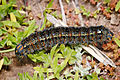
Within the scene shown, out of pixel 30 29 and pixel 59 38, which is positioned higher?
pixel 30 29

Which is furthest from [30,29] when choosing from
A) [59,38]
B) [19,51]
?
[59,38]

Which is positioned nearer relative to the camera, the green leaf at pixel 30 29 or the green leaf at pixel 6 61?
the green leaf at pixel 6 61

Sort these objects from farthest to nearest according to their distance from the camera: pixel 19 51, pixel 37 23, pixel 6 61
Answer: pixel 37 23
pixel 6 61
pixel 19 51

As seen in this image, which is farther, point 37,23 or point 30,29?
point 37,23

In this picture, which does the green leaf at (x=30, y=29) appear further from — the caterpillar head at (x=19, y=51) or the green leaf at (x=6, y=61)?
the green leaf at (x=6, y=61)

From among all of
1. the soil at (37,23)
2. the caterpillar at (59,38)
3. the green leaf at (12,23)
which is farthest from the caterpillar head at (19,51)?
the green leaf at (12,23)

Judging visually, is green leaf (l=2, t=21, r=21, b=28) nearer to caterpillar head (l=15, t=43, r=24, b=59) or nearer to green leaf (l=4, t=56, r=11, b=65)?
caterpillar head (l=15, t=43, r=24, b=59)

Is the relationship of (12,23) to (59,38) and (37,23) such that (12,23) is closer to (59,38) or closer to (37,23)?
(37,23)

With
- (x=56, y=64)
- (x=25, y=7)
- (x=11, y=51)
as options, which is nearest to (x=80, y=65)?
(x=56, y=64)

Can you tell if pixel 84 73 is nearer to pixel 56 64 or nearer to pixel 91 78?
pixel 91 78
